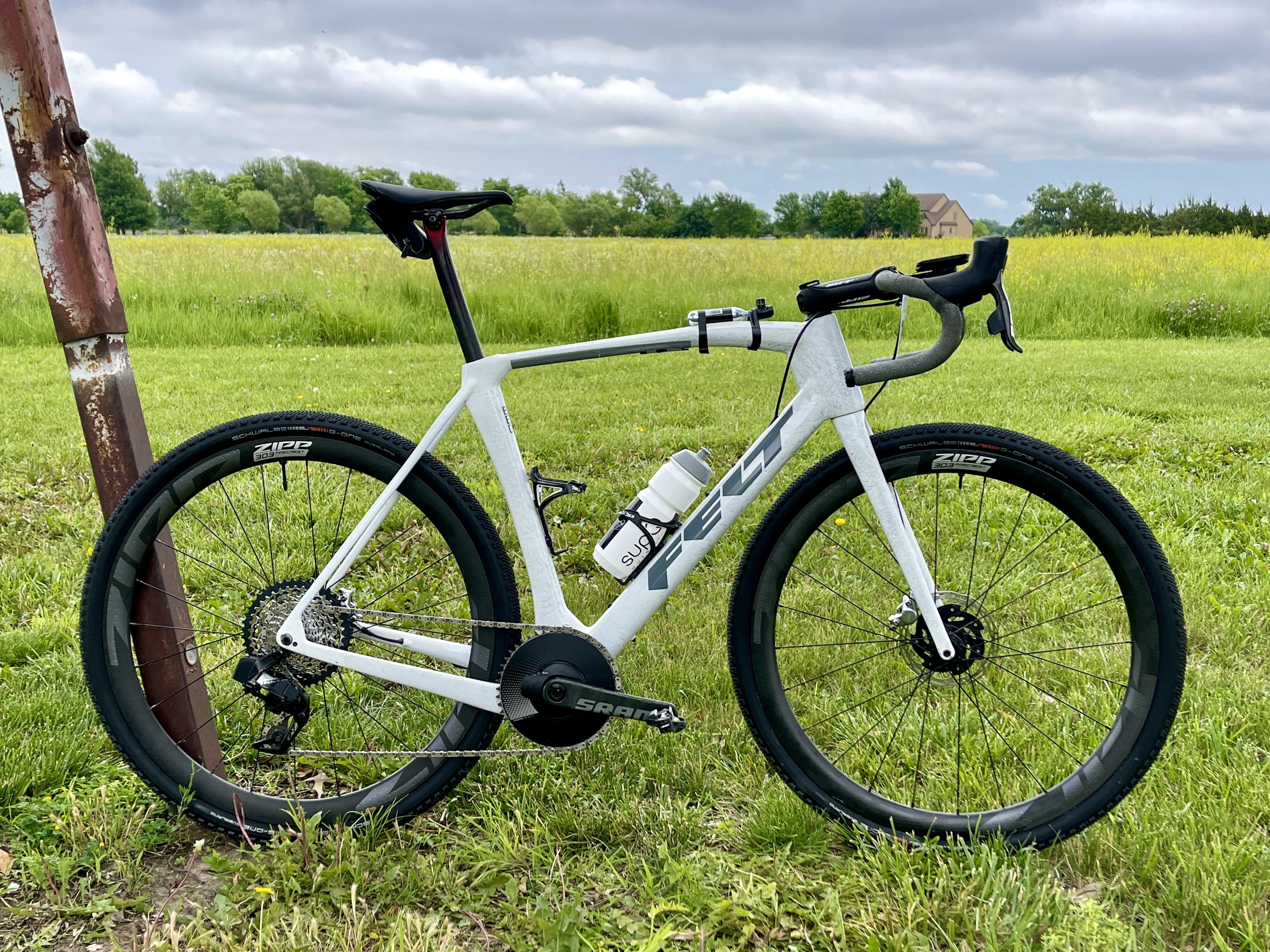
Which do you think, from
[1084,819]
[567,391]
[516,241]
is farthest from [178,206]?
[1084,819]

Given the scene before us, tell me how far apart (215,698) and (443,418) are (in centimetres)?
134

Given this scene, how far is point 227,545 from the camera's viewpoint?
127 inches

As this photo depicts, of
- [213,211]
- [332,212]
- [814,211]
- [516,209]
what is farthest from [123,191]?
[814,211]

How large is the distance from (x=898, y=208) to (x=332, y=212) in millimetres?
42848

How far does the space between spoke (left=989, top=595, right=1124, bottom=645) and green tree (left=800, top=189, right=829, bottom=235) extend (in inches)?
2553

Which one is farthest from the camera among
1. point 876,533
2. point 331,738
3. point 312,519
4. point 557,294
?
point 557,294

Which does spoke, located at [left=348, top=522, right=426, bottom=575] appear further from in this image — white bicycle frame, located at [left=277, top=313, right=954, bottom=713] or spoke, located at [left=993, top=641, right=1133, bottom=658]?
spoke, located at [left=993, top=641, right=1133, bottom=658]

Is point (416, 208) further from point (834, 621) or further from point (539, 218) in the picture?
point (539, 218)

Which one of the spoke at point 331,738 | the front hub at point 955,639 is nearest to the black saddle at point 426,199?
the spoke at point 331,738

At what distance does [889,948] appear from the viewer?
5.95 feet

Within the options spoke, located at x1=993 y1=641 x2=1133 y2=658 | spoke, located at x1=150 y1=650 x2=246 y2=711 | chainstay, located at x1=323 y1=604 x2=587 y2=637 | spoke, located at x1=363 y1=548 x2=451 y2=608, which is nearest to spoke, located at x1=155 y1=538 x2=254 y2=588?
spoke, located at x1=363 y1=548 x2=451 y2=608

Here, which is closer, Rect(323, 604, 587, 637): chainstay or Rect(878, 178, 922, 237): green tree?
Rect(323, 604, 587, 637): chainstay

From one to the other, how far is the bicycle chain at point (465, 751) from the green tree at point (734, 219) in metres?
59.1

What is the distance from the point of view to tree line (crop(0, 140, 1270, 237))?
5791cm
